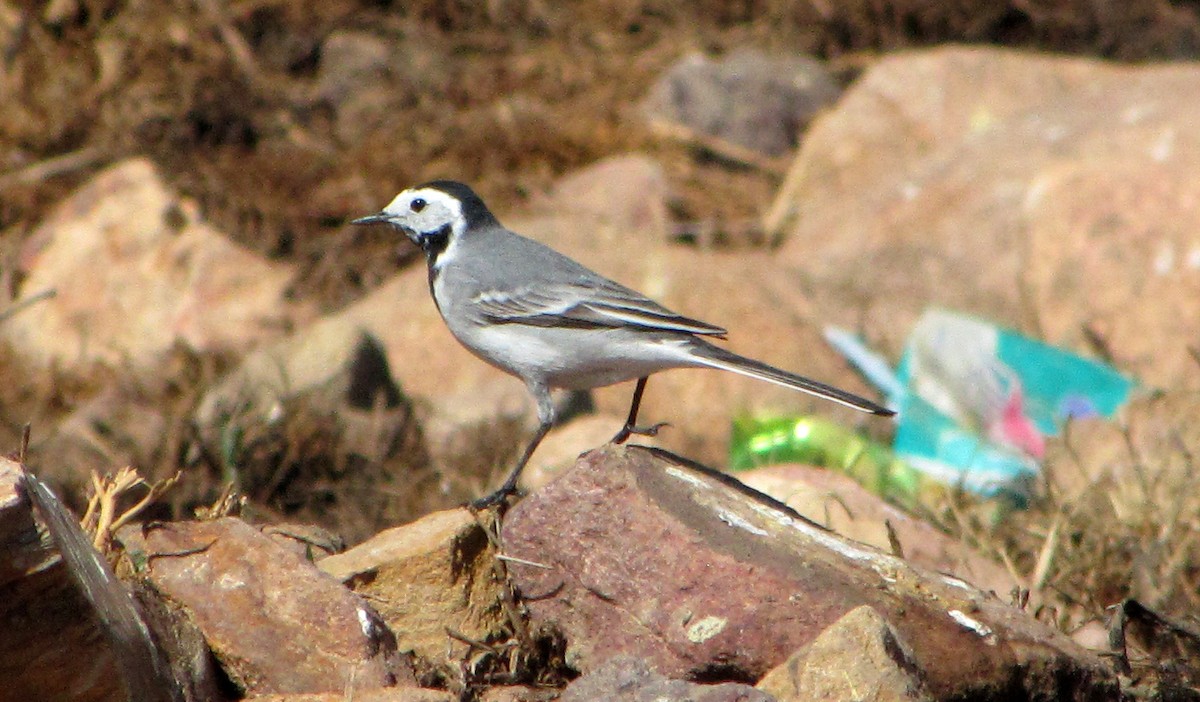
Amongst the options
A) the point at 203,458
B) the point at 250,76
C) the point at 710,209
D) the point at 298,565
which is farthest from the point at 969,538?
the point at 250,76

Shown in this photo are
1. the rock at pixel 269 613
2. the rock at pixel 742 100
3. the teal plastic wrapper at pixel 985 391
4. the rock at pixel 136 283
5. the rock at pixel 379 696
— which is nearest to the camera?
the rock at pixel 379 696

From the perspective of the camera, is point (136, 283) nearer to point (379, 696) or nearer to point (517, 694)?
point (517, 694)

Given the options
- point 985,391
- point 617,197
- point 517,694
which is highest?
point 517,694

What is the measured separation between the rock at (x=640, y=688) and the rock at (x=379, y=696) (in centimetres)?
31

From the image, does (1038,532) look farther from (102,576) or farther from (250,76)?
(250,76)

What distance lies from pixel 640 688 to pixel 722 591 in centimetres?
48

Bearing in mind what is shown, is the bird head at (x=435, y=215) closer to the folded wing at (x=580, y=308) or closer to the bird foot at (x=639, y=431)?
the folded wing at (x=580, y=308)

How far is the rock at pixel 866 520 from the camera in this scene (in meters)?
5.38

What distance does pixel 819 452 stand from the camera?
23.4 ft

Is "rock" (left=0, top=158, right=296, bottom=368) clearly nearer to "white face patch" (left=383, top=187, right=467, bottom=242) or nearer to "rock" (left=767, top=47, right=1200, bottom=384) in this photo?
"white face patch" (left=383, top=187, right=467, bottom=242)

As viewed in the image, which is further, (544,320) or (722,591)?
(544,320)

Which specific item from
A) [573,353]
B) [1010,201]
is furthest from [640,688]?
[1010,201]

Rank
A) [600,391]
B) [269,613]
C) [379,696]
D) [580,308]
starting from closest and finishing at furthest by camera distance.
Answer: [379,696]
[269,613]
[580,308]
[600,391]

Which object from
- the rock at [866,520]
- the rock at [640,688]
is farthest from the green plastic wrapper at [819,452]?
the rock at [640,688]
